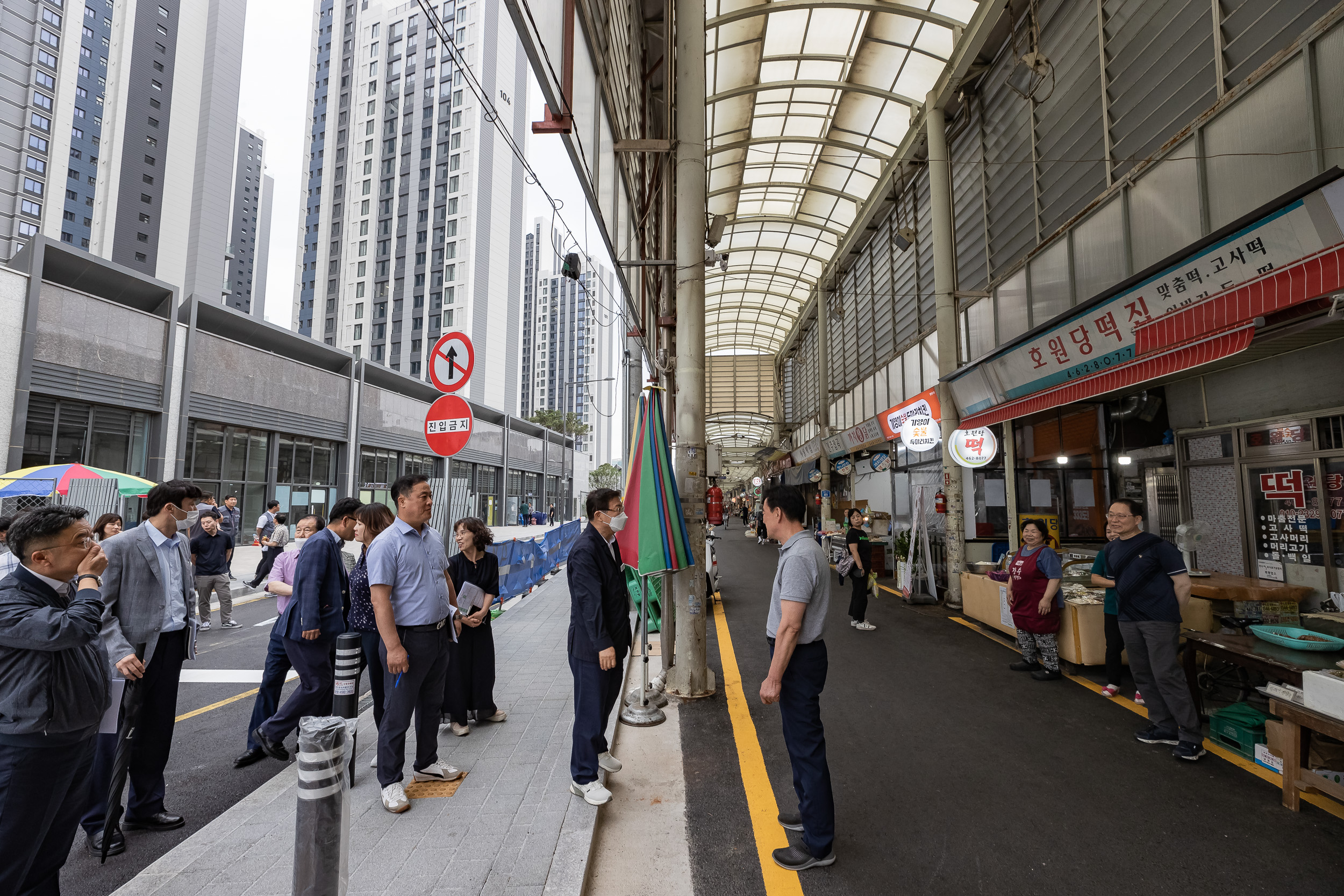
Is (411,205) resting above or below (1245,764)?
above

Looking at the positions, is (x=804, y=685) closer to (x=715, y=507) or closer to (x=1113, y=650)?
(x=1113, y=650)

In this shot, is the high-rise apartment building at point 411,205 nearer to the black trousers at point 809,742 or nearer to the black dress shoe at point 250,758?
the black dress shoe at point 250,758

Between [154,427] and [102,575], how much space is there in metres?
16.5

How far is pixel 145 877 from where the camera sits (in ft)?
9.30

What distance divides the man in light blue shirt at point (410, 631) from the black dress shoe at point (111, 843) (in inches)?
51.2

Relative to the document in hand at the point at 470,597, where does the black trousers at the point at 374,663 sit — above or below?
below

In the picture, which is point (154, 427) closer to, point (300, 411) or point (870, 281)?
point (300, 411)

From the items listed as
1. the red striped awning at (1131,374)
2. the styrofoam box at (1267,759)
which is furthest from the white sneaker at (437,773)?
the red striped awning at (1131,374)

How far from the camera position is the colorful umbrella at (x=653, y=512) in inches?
210

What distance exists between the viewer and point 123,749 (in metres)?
3.35

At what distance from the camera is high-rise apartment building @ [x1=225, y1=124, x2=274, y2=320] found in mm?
103812

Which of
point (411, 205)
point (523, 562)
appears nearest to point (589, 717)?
point (523, 562)

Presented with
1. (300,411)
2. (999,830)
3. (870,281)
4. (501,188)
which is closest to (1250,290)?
(999,830)

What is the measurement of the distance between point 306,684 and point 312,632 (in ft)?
1.50
